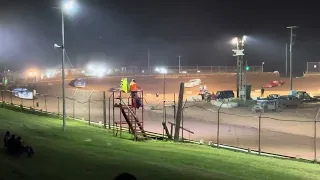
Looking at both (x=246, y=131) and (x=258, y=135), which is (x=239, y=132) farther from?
(x=258, y=135)

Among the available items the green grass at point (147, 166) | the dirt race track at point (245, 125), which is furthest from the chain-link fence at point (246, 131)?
the green grass at point (147, 166)

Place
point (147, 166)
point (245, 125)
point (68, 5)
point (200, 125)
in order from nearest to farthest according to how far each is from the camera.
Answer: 1. point (147, 166)
2. point (68, 5)
3. point (200, 125)
4. point (245, 125)

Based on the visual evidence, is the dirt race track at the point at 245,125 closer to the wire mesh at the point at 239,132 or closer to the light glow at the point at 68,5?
the wire mesh at the point at 239,132

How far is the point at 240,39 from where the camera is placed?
2266 inches

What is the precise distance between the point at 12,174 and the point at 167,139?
15404mm

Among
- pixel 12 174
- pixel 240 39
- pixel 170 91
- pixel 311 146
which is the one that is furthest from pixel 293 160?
pixel 170 91

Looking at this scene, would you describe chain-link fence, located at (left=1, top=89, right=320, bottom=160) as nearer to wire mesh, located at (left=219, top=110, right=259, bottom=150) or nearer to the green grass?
wire mesh, located at (left=219, top=110, right=259, bottom=150)

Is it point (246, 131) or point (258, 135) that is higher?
point (258, 135)

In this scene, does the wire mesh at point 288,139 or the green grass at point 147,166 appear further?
the wire mesh at point 288,139

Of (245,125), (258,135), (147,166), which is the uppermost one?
(147,166)

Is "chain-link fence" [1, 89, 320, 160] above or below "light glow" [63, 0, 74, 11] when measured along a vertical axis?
below

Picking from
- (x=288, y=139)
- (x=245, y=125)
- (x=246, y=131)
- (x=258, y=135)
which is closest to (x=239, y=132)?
(x=246, y=131)

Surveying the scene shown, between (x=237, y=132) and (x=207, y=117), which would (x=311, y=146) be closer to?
(x=237, y=132)

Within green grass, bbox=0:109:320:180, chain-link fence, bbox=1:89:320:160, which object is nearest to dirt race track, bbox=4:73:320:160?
chain-link fence, bbox=1:89:320:160
